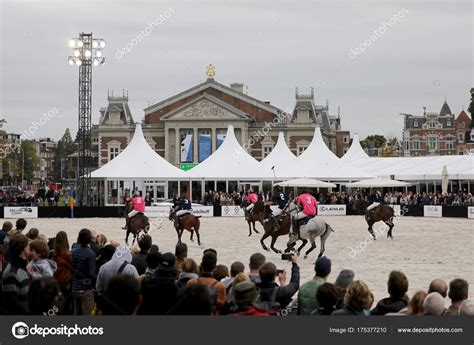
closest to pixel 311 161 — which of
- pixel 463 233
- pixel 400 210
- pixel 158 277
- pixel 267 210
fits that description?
pixel 400 210

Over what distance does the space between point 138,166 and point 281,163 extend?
10.2 meters

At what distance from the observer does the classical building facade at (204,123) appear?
86062mm

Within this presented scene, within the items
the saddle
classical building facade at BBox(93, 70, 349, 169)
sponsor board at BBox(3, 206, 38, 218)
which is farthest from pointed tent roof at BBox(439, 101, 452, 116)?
the saddle

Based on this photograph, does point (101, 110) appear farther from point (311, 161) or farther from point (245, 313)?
point (245, 313)

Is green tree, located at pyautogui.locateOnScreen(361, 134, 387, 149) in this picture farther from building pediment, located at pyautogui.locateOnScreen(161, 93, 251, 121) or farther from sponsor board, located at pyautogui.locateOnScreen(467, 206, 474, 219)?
sponsor board, located at pyautogui.locateOnScreen(467, 206, 474, 219)

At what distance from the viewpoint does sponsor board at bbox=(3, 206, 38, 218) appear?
4309 cm

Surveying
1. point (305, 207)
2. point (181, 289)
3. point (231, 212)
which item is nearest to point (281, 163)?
point (231, 212)

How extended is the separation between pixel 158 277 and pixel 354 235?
22.4 metres

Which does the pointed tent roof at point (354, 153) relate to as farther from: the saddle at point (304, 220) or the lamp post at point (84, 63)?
the saddle at point (304, 220)

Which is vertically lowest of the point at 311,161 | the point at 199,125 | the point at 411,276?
the point at 411,276

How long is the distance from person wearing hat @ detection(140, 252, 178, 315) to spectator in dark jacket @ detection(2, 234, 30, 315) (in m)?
1.16

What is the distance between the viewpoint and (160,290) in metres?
7.72

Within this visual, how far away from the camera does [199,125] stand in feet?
284

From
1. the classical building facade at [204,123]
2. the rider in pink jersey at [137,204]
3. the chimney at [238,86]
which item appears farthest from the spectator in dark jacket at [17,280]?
the chimney at [238,86]
